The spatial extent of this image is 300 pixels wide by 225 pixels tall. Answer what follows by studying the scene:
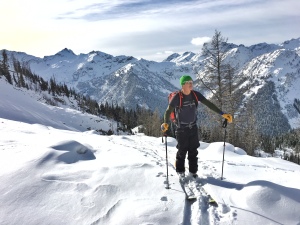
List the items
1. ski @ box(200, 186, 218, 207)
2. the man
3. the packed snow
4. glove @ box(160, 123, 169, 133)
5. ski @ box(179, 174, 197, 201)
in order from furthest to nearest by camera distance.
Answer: the man
glove @ box(160, 123, 169, 133)
ski @ box(179, 174, 197, 201)
ski @ box(200, 186, 218, 207)
the packed snow

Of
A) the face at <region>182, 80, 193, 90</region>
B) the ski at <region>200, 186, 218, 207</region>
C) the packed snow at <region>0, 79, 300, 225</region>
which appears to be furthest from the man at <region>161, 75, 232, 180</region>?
the ski at <region>200, 186, 218, 207</region>

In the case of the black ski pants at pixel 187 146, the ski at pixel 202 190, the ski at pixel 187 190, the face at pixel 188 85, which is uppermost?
the face at pixel 188 85

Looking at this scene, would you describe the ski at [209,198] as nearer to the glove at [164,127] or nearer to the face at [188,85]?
the glove at [164,127]

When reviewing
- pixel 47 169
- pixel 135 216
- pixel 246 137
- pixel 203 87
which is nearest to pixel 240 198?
pixel 135 216

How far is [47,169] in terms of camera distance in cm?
664

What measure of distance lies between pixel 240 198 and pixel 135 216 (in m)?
2.25

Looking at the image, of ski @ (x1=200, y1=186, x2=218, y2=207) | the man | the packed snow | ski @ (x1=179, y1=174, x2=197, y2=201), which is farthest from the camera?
the man

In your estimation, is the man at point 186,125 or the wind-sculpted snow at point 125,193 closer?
the wind-sculpted snow at point 125,193

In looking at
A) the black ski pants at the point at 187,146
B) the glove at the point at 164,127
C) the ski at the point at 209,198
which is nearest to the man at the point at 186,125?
the black ski pants at the point at 187,146

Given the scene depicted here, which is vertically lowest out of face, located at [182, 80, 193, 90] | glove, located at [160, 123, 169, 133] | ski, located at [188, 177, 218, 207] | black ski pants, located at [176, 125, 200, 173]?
ski, located at [188, 177, 218, 207]

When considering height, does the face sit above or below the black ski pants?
above

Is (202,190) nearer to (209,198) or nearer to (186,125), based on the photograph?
(209,198)

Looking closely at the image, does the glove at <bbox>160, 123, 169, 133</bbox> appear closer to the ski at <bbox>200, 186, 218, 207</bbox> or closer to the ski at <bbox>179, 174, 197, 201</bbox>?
the ski at <bbox>179, 174, 197, 201</bbox>

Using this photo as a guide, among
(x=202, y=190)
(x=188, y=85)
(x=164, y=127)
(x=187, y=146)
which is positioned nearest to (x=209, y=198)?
(x=202, y=190)
